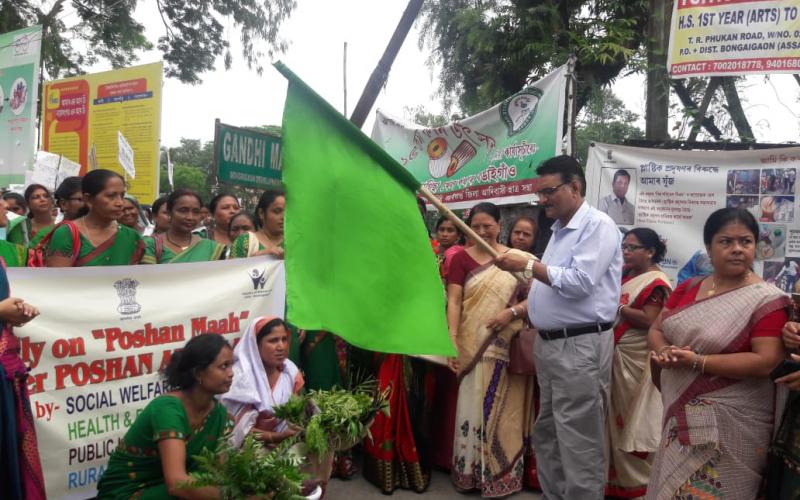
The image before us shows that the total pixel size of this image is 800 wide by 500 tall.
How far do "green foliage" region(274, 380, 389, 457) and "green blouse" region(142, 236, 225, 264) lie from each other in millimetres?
1356

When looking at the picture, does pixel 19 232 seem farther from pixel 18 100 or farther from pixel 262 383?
pixel 18 100

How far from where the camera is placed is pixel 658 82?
22.8ft

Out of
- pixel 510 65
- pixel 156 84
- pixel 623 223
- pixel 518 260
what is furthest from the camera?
pixel 510 65

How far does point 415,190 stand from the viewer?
272 centimetres

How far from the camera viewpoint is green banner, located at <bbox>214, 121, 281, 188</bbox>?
488 centimetres

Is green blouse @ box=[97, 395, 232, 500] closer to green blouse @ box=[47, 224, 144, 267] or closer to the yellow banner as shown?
green blouse @ box=[47, 224, 144, 267]

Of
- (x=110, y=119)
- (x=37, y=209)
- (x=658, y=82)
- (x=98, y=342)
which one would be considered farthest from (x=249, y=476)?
(x=110, y=119)

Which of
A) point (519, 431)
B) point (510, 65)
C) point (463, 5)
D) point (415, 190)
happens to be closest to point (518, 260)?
point (415, 190)

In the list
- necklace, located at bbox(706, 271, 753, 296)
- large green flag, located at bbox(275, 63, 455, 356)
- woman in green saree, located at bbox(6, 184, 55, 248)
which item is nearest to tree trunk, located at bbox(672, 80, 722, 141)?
necklace, located at bbox(706, 271, 753, 296)

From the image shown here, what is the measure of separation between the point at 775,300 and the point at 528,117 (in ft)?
10.2

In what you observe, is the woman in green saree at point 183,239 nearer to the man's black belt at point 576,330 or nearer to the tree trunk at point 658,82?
the man's black belt at point 576,330

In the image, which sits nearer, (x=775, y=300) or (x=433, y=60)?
(x=775, y=300)

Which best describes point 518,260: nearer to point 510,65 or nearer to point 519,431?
point 519,431

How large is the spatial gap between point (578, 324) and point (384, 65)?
3.38 metres
